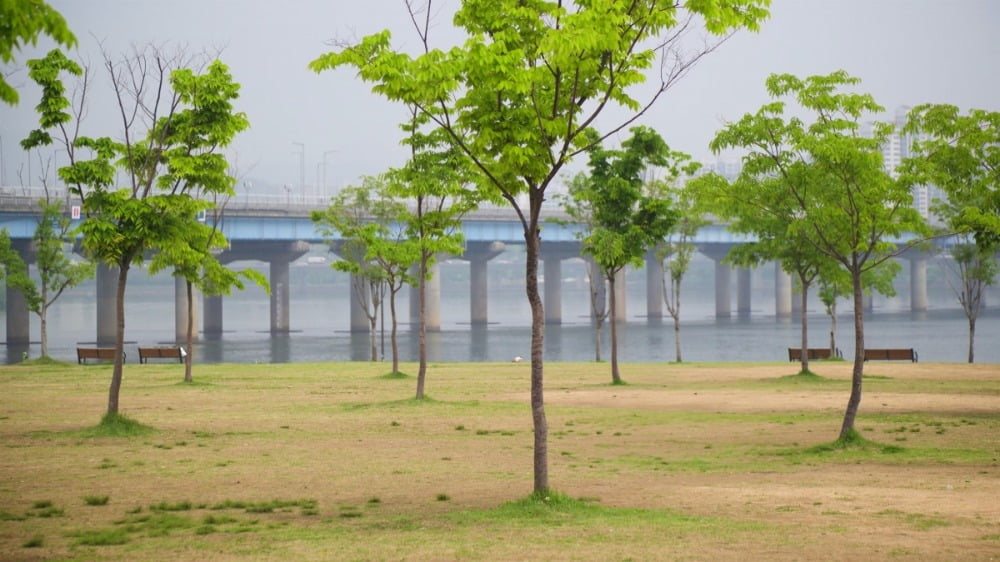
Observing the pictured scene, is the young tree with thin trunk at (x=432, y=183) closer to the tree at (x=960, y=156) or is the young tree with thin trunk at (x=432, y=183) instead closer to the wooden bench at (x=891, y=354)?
the tree at (x=960, y=156)

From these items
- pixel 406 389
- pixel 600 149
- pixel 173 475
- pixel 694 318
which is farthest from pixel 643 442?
pixel 694 318

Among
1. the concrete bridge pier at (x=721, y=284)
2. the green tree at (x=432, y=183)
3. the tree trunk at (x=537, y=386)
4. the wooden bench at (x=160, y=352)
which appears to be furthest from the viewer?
the concrete bridge pier at (x=721, y=284)

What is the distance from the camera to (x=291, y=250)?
103 metres

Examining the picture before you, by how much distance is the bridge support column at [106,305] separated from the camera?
3630 inches

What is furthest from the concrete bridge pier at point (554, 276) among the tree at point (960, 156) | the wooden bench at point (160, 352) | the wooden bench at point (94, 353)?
the tree at point (960, 156)

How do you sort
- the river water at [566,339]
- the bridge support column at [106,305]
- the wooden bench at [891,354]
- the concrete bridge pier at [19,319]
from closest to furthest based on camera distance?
the wooden bench at [891,354], the river water at [566,339], the concrete bridge pier at [19,319], the bridge support column at [106,305]

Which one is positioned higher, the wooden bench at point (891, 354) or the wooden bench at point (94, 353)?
the wooden bench at point (94, 353)

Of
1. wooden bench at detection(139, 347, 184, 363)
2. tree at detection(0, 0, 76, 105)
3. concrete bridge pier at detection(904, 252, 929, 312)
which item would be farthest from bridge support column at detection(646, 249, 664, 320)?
tree at detection(0, 0, 76, 105)

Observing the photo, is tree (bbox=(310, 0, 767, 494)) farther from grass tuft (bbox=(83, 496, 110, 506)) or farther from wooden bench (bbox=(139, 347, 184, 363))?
wooden bench (bbox=(139, 347, 184, 363))

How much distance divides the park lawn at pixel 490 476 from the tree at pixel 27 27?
203 inches

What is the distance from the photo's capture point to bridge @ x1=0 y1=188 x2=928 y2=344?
8506cm

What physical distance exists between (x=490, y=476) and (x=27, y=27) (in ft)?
34.9

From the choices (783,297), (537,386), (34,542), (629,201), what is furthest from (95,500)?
(783,297)

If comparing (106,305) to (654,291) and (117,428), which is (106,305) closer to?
(654,291)
